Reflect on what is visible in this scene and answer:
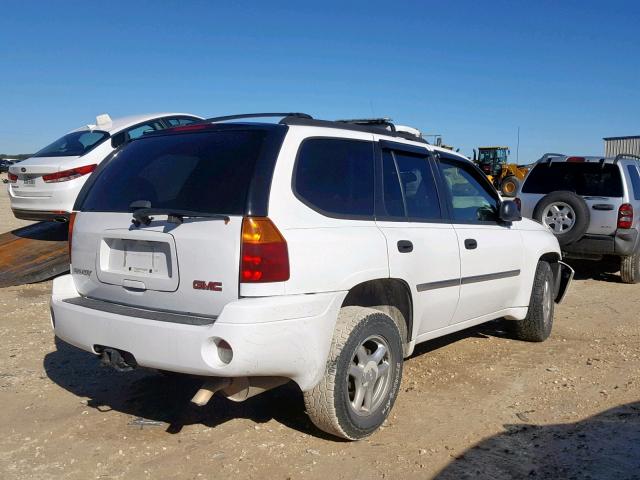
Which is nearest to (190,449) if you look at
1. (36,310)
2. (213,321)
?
(213,321)

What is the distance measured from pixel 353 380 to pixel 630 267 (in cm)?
669

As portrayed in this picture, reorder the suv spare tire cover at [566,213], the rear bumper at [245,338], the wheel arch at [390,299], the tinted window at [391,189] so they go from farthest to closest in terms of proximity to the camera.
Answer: the suv spare tire cover at [566,213]
the tinted window at [391,189]
the wheel arch at [390,299]
the rear bumper at [245,338]

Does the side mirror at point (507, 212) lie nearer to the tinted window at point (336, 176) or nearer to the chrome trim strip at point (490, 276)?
the chrome trim strip at point (490, 276)

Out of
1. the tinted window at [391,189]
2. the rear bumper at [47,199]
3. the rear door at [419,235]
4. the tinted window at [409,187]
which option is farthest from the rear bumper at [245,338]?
the rear bumper at [47,199]

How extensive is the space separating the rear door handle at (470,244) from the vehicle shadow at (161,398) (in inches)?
49.1

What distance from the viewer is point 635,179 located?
8922 millimetres

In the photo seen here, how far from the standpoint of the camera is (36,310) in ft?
22.0

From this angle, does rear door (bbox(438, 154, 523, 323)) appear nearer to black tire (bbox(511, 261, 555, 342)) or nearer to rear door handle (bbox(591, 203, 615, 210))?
black tire (bbox(511, 261, 555, 342))

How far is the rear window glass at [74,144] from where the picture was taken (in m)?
8.23

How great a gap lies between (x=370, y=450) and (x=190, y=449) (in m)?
1.03

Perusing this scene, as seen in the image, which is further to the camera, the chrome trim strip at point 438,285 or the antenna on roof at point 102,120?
the antenna on roof at point 102,120

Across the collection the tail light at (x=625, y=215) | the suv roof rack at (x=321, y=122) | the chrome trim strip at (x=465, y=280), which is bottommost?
the chrome trim strip at (x=465, y=280)

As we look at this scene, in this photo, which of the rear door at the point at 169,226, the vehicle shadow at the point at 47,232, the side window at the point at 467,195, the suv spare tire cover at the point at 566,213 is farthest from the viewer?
the vehicle shadow at the point at 47,232

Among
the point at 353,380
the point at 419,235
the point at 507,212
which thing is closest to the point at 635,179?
the point at 507,212
